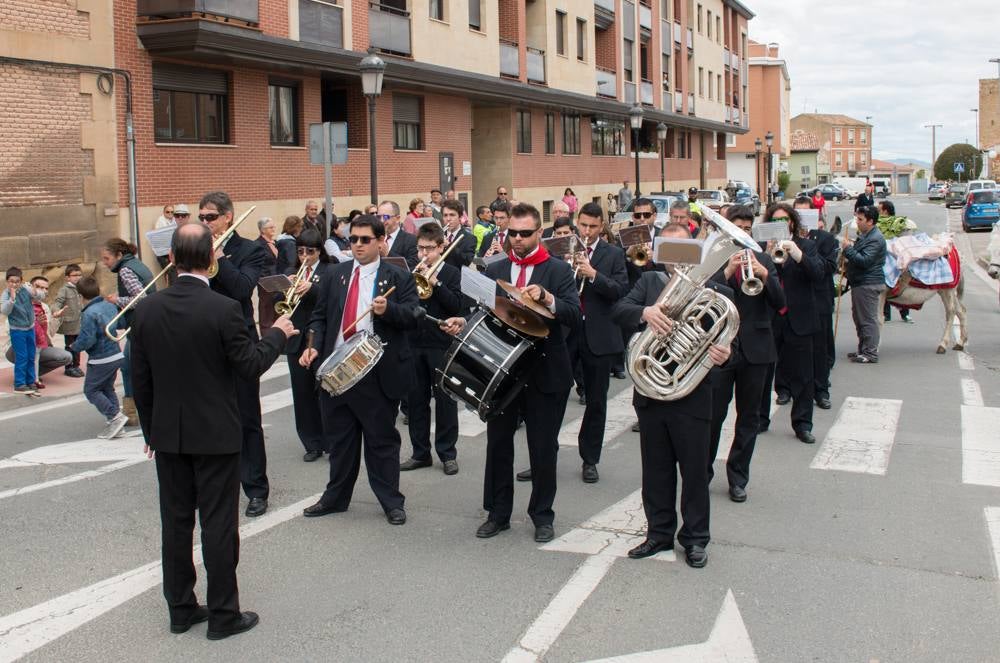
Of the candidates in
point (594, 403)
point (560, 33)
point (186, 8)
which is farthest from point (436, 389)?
point (560, 33)

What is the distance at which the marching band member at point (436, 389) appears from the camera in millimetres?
8523

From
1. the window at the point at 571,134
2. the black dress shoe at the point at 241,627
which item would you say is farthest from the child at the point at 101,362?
the window at the point at 571,134

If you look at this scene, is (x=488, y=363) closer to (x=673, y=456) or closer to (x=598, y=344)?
(x=673, y=456)

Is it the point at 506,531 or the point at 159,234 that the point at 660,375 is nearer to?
the point at 506,531

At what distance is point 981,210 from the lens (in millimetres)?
42625

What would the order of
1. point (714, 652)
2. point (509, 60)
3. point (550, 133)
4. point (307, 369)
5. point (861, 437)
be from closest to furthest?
point (714, 652), point (307, 369), point (861, 437), point (509, 60), point (550, 133)

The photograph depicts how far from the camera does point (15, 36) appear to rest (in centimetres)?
1652

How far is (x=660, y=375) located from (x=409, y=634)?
206 centimetres

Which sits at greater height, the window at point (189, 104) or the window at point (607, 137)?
the window at point (607, 137)

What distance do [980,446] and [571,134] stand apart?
30531 mm

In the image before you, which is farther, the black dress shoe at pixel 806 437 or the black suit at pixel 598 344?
the black dress shoe at pixel 806 437

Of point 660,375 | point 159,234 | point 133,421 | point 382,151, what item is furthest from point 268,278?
point 382,151

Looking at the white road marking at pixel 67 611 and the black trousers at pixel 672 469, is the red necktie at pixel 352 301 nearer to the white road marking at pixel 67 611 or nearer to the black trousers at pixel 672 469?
the white road marking at pixel 67 611

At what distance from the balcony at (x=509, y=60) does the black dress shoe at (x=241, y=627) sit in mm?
27896
